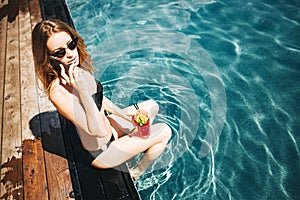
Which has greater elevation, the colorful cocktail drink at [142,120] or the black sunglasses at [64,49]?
the black sunglasses at [64,49]

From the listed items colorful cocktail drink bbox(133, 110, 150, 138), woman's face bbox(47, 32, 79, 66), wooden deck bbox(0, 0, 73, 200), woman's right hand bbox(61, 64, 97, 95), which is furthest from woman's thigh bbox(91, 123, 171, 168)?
woman's face bbox(47, 32, 79, 66)

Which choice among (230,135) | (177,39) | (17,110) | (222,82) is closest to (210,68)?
(222,82)

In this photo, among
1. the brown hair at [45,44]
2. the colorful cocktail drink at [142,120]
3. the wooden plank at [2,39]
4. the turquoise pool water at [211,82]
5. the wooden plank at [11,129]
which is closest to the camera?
the brown hair at [45,44]

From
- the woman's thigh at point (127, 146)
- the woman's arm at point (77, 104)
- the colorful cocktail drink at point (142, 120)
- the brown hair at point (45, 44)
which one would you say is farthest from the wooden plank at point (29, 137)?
the colorful cocktail drink at point (142, 120)

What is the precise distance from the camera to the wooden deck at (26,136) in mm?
3461

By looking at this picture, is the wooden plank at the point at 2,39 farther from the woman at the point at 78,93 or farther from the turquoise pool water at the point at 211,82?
the woman at the point at 78,93

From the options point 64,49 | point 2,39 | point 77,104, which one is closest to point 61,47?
point 64,49

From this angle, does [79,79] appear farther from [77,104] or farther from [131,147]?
[131,147]

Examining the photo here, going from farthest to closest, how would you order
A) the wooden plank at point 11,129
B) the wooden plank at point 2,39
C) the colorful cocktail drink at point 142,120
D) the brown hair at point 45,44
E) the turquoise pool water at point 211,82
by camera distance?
1. the wooden plank at point 2,39
2. the turquoise pool water at point 211,82
3. the wooden plank at point 11,129
4. the colorful cocktail drink at point 142,120
5. the brown hair at point 45,44

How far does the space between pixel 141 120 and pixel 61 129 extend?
1472 mm

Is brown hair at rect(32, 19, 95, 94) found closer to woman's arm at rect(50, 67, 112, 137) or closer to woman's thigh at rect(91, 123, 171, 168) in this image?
woman's arm at rect(50, 67, 112, 137)

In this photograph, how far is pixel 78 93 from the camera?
10.2 feet

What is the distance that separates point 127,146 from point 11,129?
205cm

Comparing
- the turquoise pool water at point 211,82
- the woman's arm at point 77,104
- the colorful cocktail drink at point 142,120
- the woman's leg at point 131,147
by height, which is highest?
the woman's arm at point 77,104
